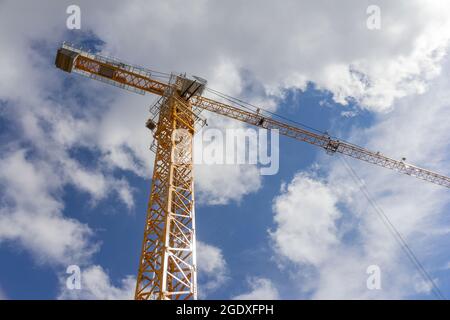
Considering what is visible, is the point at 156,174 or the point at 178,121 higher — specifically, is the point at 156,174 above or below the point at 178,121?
below

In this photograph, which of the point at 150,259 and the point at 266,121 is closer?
the point at 150,259

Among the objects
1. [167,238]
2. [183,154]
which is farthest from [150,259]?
[183,154]

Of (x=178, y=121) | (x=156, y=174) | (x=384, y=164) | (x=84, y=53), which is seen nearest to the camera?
(x=156, y=174)
